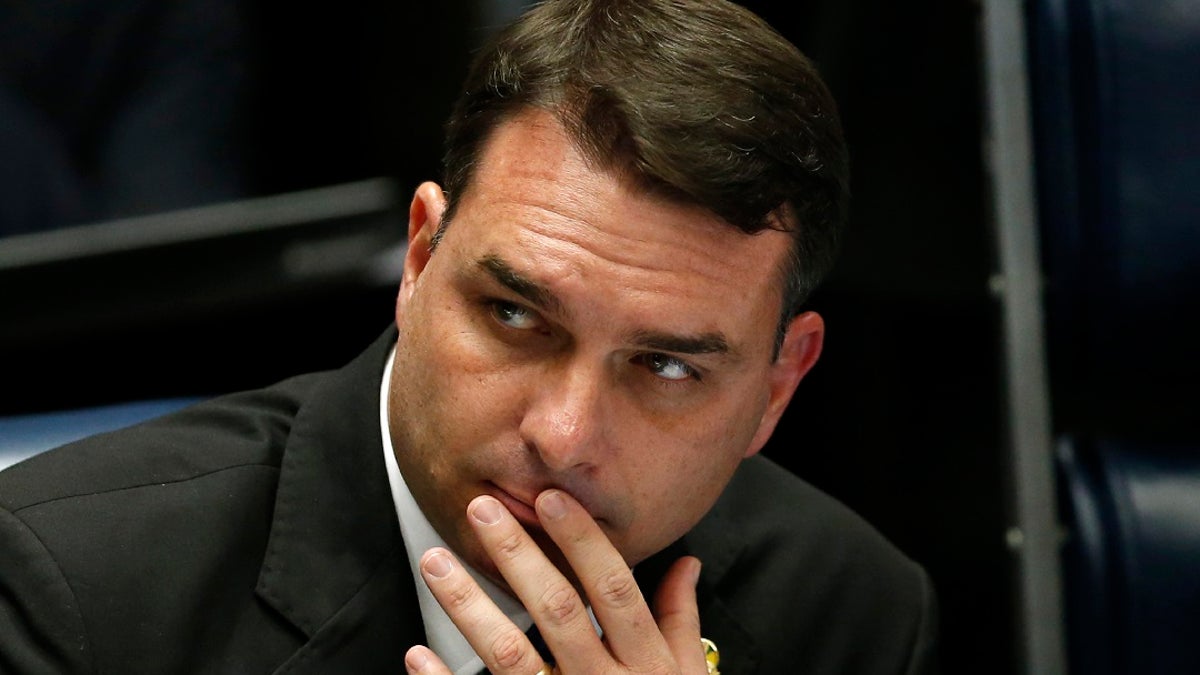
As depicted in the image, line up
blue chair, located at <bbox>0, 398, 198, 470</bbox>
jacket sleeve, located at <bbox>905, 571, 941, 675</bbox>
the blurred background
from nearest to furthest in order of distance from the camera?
blue chair, located at <bbox>0, 398, 198, 470</bbox> → jacket sleeve, located at <bbox>905, 571, 941, 675</bbox> → the blurred background

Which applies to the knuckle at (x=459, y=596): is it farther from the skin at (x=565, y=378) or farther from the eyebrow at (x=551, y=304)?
the eyebrow at (x=551, y=304)

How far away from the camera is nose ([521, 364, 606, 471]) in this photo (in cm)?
109

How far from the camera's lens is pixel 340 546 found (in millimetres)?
1245

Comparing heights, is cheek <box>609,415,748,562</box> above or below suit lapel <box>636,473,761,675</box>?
above

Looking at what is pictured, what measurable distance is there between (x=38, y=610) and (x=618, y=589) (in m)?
0.43

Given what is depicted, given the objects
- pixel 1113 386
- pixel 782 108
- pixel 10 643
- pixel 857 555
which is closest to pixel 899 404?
pixel 1113 386

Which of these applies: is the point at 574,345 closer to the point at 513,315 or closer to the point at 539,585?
the point at 513,315

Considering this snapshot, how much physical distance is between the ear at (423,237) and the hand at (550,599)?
217 mm

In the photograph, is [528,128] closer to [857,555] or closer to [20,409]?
[857,555]

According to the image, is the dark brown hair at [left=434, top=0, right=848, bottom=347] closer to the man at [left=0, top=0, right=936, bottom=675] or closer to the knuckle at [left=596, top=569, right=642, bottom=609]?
the man at [left=0, top=0, right=936, bottom=675]

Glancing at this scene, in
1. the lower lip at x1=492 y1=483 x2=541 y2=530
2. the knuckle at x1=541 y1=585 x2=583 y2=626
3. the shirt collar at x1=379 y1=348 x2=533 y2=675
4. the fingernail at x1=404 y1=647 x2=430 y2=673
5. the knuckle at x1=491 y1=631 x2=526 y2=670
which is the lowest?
the shirt collar at x1=379 y1=348 x2=533 y2=675

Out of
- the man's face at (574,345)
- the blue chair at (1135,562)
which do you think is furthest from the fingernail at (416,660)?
the blue chair at (1135,562)

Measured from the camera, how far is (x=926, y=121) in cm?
215

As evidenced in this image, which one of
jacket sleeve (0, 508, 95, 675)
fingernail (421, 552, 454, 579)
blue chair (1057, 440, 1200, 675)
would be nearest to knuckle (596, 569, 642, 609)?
fingernail (421, 552, 454, 579)
